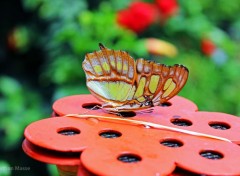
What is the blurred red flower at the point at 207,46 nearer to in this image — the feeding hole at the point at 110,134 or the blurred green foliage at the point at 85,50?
the blurred green foliage at the point at 85,50

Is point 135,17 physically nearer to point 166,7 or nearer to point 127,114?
point 166,7

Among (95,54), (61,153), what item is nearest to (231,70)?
(95,54)

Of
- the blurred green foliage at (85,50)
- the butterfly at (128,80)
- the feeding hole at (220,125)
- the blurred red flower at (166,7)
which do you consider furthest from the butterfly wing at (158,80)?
the blurred red flower at (166,7)

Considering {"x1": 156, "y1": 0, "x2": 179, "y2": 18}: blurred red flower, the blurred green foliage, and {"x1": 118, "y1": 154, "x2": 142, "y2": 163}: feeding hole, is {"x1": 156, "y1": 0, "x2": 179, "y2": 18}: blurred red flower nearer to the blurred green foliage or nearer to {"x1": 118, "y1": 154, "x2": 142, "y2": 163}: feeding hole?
the blurred green foliage

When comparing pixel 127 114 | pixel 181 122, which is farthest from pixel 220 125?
pixel 127 114

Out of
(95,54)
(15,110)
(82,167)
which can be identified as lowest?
(15,110)

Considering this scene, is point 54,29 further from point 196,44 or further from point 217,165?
point 217,165
